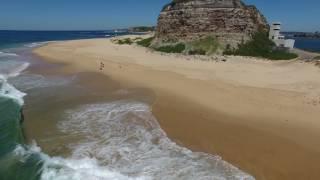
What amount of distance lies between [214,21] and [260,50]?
661cm

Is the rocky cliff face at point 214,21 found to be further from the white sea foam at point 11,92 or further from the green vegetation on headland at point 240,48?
the white sea foam at point 11,92

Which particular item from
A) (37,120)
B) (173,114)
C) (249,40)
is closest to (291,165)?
(173,114)

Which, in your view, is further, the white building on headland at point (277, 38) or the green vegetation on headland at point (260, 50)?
the white building on headland at point (277, 38)

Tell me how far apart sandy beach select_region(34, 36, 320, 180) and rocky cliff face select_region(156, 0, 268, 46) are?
11.4 metres

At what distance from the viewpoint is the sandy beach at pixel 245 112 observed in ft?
36.3

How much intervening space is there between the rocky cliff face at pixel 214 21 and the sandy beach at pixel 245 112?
11.4 meters

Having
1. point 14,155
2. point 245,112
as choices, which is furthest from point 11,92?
point 245,112

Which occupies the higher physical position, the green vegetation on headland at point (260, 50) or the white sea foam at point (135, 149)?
the white sea foam at point (135, 149)

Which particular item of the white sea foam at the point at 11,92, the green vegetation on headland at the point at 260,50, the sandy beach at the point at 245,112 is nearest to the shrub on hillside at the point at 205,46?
the green vegetation on headland at the point at 260,50

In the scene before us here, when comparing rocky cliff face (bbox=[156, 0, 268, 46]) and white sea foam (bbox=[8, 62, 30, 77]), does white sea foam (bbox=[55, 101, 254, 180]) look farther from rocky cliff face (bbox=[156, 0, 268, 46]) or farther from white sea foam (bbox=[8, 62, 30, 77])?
rocky cliff face (bbox=[156, 0, 268, 46])

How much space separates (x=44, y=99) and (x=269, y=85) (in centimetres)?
1391

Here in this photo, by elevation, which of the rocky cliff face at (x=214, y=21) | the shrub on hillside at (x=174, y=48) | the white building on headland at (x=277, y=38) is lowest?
the shrub on hillside at (x=174, y=48)

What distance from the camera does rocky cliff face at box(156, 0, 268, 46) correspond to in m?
41.0

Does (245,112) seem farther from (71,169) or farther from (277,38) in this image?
(277,38)
